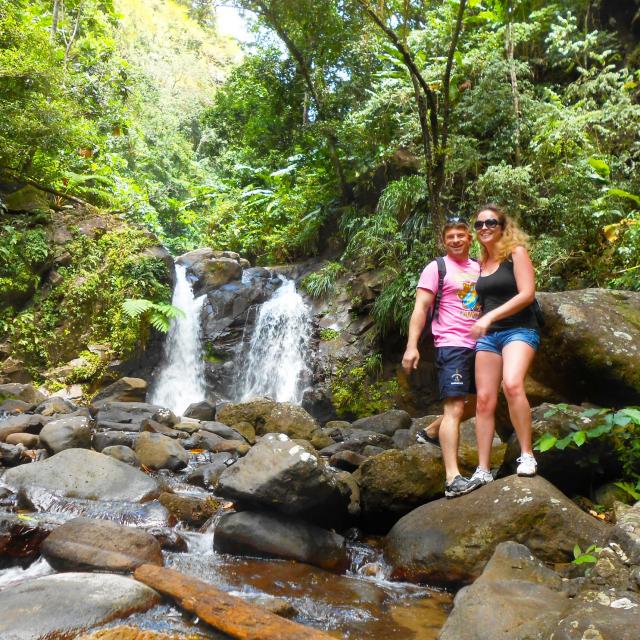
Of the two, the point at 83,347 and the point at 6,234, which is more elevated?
the point at 6,234

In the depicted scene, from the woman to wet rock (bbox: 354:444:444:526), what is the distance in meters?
0.62

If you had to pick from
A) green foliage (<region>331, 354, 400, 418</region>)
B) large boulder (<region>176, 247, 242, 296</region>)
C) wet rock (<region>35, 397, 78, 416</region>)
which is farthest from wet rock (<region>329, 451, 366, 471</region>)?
large boulder (<region>176, 247, 242, 296</region>)

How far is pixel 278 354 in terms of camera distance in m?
11.9

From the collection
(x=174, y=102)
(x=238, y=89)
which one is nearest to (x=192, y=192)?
(x=238, y=89)

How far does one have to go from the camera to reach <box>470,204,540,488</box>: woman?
3.57 metres

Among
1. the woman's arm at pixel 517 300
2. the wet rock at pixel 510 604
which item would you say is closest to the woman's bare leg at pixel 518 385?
the woman's arm at pixel 517 300

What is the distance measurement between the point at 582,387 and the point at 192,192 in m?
19.5

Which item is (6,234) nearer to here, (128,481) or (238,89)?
(128,481)

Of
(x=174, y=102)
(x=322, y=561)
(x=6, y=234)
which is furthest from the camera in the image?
(x=174, y=102)

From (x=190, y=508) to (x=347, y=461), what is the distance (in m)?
1.79

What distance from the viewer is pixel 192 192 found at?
71.7ft

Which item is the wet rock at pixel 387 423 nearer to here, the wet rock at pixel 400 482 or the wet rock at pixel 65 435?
the wet rock at pixel 400 482

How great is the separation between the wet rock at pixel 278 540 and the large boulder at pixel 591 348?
90.9 inches

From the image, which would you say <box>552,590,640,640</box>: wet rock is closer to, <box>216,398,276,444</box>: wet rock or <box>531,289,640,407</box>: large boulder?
<box>531,289,640,407</box>: large boulder
